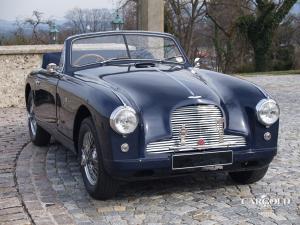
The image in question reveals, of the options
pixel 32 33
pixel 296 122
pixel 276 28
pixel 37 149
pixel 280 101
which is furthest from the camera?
pixel 276 28

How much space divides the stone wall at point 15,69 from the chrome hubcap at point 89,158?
6953mm

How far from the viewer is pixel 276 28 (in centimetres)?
3234

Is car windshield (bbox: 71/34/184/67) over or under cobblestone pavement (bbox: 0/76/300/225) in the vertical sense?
over

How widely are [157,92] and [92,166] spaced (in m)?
0.92

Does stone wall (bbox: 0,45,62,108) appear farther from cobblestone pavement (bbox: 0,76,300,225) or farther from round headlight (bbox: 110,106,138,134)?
round headlight (bbox: 110,106,138,134)

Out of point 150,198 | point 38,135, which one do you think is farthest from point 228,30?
point 150,198

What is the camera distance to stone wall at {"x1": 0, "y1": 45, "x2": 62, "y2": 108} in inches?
446

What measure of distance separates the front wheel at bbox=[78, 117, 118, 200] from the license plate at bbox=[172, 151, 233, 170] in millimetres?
597

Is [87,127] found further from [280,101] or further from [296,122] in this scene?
[280,101]

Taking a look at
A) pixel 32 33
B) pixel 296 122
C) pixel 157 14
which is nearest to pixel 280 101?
pixel 296 122

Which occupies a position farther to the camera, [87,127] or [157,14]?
[157,14]

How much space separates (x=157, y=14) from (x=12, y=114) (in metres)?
4.58

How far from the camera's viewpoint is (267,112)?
4660mm

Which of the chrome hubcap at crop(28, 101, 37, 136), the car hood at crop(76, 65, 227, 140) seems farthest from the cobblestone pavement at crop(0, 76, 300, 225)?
the chrome hubcap at crop(28, 101, 37, 136)
